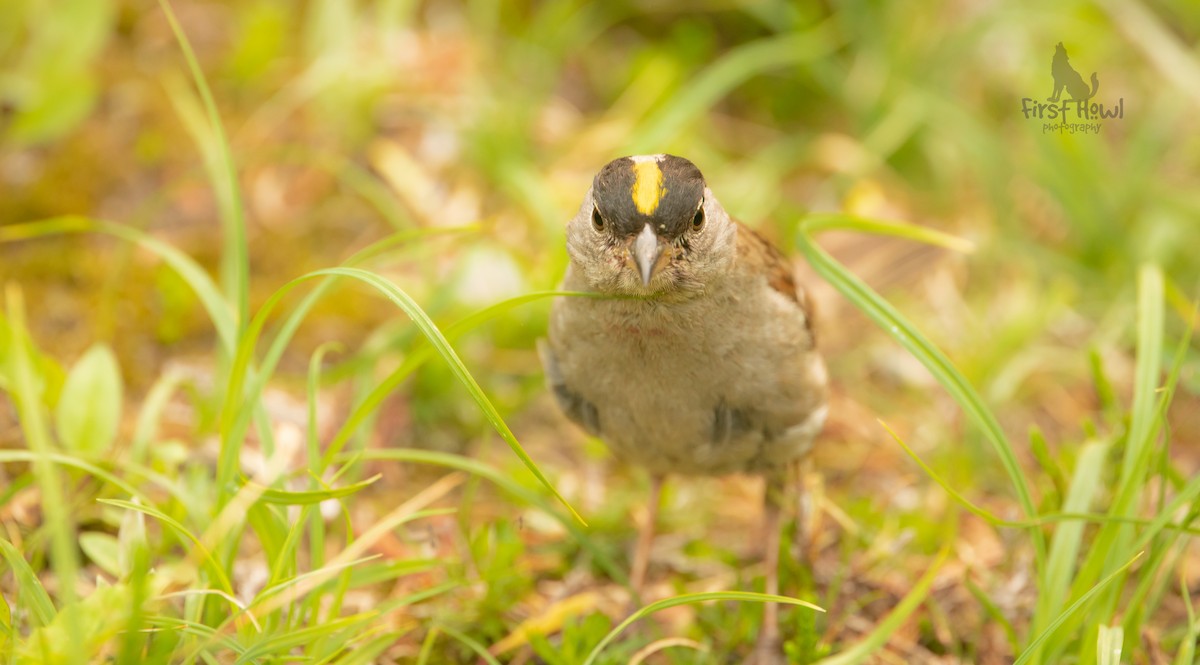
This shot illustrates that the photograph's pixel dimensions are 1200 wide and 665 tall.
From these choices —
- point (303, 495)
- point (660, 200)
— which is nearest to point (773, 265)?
point (660, 200)

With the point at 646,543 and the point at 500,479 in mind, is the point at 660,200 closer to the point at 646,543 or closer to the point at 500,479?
the point at 500,479

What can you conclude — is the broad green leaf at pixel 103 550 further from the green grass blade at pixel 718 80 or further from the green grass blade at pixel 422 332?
the green grass blade at pixel 718 80

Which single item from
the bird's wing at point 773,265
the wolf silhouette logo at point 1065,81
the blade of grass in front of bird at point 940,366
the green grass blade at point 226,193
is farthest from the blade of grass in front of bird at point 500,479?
Result: the wolf silhouette logo at point 1065,81

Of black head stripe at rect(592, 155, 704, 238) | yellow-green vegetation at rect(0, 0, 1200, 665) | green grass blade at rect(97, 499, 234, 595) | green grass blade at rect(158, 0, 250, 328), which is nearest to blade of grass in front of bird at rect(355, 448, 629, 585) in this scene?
yellow-green vegetation at rect(0, 0, 1200, 665)

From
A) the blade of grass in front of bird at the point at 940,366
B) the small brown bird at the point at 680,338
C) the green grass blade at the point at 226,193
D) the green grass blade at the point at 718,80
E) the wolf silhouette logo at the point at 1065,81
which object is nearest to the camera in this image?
the small brown bird at the point at 680,338

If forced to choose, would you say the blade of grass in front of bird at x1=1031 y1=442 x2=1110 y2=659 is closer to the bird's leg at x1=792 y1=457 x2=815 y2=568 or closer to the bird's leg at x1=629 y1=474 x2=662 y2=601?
the bird's leg at x1=792 y1=457 x2=815 y2=568

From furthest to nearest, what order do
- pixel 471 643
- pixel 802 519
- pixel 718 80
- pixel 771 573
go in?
pixel 718 80 < pixel 802 519 < pixel 771 573 < pixel 471 643
